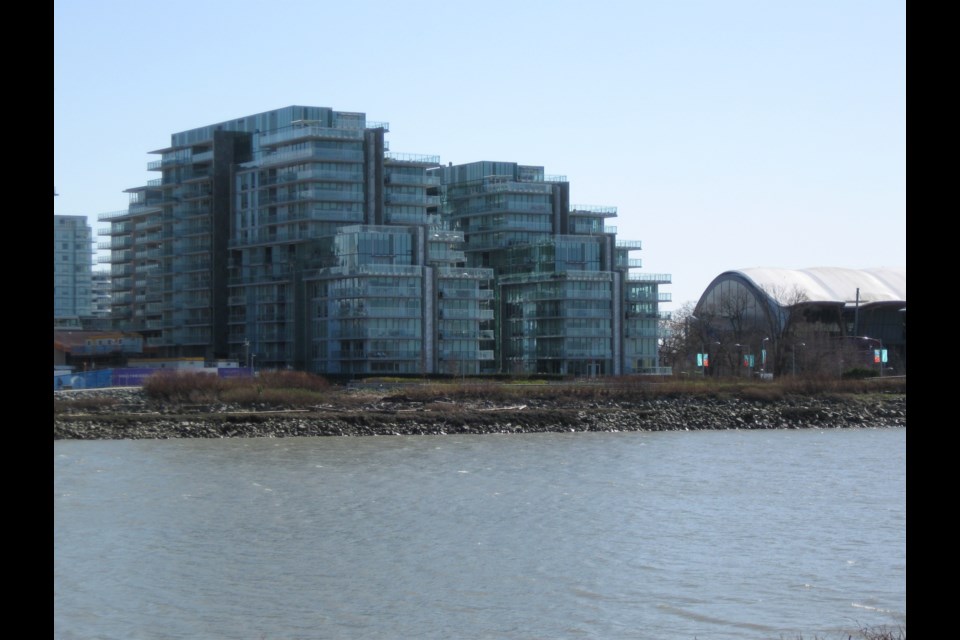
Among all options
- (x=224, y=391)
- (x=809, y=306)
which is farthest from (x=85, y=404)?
(x=809, y=306)

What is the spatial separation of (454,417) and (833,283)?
95066 mm

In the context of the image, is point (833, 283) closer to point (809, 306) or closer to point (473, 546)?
point (809, 306)

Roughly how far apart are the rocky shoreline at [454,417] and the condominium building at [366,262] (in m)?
28.9

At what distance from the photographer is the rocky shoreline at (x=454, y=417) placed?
78250mm

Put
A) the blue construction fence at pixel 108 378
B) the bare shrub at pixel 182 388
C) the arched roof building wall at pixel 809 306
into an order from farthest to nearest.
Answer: the arched roof building wall at pixel 809 306 → the blue construction fence at pixel 108 378 → the bare shrub at pixel 182 388

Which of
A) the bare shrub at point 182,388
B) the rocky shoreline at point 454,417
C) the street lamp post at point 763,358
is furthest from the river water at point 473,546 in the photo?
the street lamp post at point 763,358

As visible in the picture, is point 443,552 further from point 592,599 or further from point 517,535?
point 592,599

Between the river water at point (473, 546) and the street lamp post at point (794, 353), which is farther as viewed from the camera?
the street lamp post at point (794, 353)

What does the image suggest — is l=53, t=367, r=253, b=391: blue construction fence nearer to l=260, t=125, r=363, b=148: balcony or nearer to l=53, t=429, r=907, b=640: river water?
l=260, t=125, r=363, b=148: balcony

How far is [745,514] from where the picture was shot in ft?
139

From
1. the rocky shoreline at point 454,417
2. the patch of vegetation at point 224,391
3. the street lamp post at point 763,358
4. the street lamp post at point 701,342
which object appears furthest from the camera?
the street lamp post at point 763,358

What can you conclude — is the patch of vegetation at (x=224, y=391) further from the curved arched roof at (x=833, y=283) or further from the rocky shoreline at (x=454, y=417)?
the curved arched roof at (x=833, y=283)

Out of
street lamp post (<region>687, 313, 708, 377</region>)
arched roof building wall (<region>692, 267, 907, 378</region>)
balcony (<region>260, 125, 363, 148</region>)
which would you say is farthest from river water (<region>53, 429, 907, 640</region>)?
arched roof building wall (<region>692, 267, 907, 378</region>)
